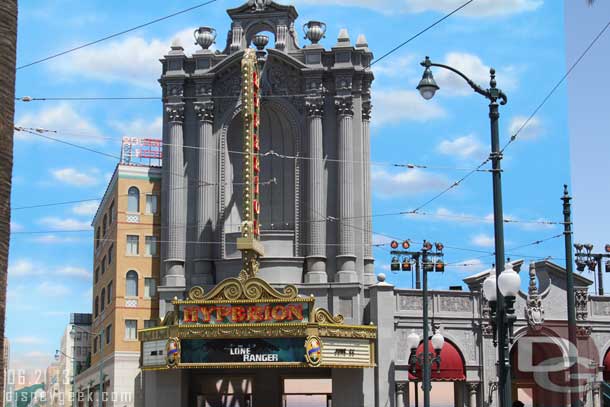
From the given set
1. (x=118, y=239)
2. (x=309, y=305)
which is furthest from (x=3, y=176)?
(x=118, y=239)

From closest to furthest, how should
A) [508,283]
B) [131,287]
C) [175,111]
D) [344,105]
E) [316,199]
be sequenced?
[508,283] < [316,199] < [344,105] < [175,111] < [131,287]

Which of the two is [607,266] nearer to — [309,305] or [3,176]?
[309,305]

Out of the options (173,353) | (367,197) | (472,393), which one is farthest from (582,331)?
(173,353)

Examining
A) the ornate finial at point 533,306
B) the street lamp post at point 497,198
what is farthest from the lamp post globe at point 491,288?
the ornate finial at point 533,306

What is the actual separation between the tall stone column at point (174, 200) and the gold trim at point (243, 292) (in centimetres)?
504

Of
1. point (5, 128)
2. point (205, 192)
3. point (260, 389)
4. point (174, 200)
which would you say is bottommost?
point (260, 389)

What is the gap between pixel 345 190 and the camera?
54.5 metres

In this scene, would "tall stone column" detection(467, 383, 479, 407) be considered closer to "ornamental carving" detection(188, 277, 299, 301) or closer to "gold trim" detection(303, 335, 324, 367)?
"gold trim" detection(303, 335, 324, 367)

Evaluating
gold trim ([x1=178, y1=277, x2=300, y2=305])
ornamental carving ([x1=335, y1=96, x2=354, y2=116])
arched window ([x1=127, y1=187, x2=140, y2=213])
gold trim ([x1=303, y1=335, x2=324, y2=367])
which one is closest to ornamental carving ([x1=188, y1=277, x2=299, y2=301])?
gold trim ([x1=178, y1=277, x2=300, y2=305])

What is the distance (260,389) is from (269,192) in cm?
1057

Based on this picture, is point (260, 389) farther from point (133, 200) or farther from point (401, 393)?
point (133, 200)

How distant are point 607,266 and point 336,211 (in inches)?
592

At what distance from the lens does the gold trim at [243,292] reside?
50281mm

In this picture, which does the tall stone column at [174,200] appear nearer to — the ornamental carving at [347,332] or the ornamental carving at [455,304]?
the ornamental carving at [347,332]
